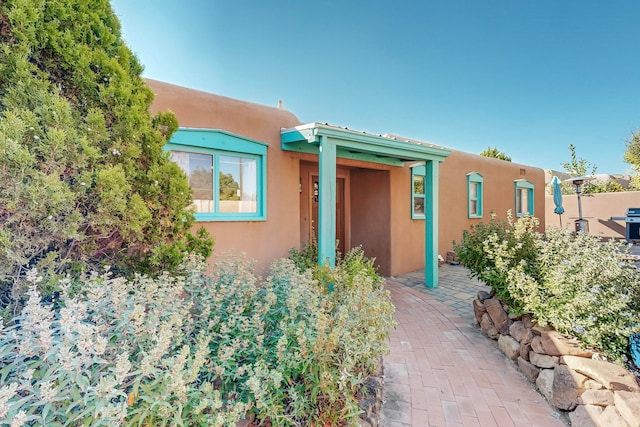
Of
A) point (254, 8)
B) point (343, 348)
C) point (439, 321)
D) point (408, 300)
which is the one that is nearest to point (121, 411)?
point (343, 348)

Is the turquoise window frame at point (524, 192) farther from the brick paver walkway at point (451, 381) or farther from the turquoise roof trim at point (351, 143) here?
the brick paver walkway at point (451, 381)

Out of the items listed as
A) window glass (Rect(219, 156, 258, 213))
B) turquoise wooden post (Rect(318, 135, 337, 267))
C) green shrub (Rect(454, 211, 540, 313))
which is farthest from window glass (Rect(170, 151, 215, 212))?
green shrub (Rect(454, 211, 540, 313))

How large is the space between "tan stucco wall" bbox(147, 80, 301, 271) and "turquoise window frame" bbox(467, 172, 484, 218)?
7.36m

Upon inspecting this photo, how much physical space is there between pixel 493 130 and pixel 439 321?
12.1 m

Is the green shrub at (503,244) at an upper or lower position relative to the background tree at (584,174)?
lower

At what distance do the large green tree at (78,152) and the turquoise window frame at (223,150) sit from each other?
125 cm

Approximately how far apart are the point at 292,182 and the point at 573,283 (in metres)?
4.61

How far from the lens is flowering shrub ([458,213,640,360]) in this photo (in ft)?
9.46

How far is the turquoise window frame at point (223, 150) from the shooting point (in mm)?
4652

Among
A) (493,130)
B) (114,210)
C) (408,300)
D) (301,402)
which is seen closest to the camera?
(301,402)

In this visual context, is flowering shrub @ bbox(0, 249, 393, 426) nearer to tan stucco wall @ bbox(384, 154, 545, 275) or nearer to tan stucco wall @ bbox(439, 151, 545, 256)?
tan stucco wall @ bbox(384, 154, 545, 275)

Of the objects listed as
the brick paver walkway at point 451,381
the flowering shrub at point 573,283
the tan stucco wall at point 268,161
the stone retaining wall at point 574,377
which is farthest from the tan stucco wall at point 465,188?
the stone retaining wall at point 574,377

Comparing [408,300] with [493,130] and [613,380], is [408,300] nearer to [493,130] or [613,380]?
[613,380]

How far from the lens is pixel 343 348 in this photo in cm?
236
